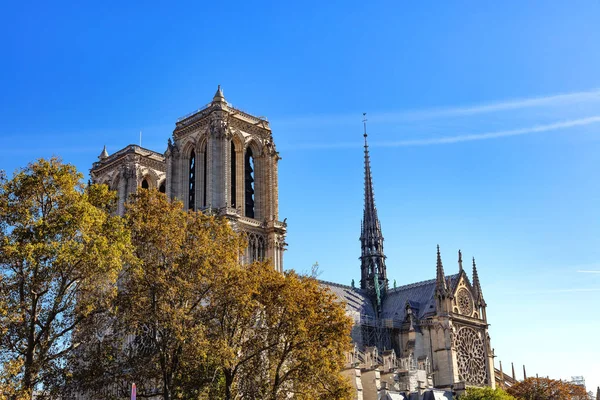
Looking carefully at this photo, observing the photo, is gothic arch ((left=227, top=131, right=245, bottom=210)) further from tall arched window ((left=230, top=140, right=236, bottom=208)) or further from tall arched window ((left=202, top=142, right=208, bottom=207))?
tall arched window ((left=202, top=142, right=208, bottom=207))

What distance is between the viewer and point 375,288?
8725cm

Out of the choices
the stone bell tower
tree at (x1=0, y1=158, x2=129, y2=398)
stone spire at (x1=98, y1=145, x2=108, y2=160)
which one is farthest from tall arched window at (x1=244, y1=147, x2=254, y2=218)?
tree at (x1=0, y1=158, x2=129, y2=398)

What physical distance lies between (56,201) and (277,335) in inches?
488

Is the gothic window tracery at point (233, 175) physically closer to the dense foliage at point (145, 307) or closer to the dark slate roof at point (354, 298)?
the dark slate roof at point (354, 298)

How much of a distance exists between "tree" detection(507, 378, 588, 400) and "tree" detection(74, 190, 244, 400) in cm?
4884

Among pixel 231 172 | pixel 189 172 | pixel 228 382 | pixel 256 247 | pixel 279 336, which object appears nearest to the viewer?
pixel 228 382

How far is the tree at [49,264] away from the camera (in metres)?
29.7

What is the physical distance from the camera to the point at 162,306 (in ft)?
108

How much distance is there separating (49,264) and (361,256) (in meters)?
60.9

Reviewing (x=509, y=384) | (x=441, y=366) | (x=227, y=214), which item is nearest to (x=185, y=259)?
(x=227, y=214)

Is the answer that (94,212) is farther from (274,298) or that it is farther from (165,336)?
(274,298)

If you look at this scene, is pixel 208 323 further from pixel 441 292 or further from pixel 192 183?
pixel 441 292

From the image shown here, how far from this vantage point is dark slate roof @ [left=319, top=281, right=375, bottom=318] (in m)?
82.2

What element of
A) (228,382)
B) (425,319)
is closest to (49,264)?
(228,382)
